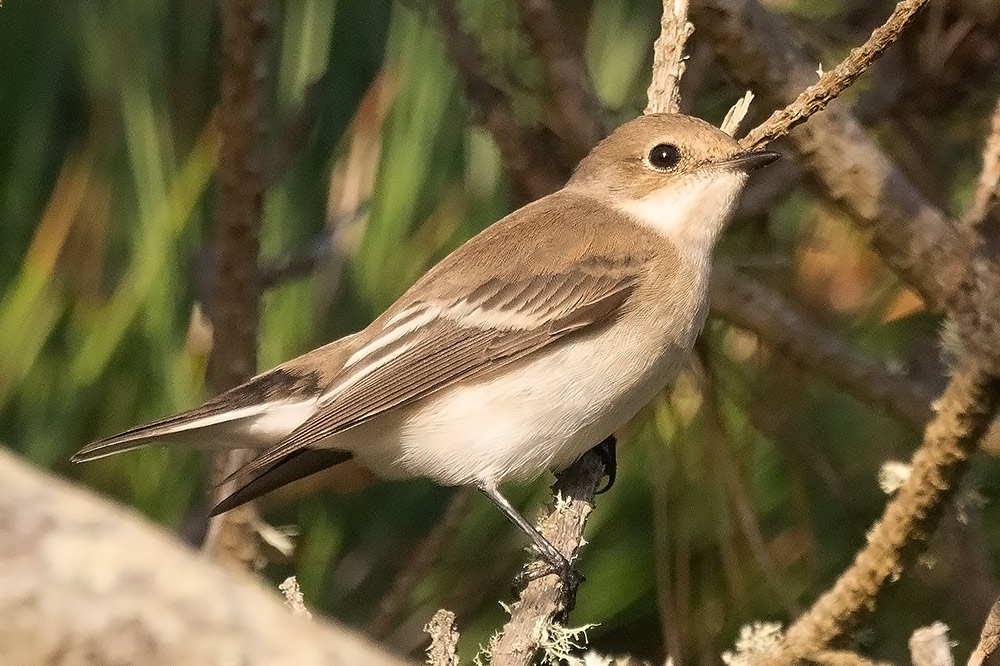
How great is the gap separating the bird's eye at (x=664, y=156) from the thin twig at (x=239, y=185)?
0.80 m

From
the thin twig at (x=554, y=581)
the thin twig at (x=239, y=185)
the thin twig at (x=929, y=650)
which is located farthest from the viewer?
the thin twig at (x=239, y=185)

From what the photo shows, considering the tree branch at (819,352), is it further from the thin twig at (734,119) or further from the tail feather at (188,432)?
the tail feather at (188,432)

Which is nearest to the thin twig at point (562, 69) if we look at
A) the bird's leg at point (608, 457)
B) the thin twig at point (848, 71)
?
the thin twig at point (848, 71)

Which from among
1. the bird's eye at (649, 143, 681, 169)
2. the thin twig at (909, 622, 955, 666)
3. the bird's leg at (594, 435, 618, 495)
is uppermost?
the bird's eye at (649, 143, 681, 169)

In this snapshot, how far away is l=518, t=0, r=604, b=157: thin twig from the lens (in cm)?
271

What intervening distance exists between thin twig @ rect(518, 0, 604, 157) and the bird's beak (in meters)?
0.34

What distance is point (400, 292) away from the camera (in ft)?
10.1

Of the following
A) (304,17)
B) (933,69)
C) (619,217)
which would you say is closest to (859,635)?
(619,217)

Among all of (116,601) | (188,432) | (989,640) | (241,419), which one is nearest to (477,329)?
(241,419)

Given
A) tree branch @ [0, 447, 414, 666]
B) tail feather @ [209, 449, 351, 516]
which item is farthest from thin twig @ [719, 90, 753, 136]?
tree branch @ [0, 447, 414, 666]

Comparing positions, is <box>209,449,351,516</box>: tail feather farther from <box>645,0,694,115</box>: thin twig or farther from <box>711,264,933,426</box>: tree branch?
<box>645,0,694,115</box>: thin twig

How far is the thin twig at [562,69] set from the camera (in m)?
2.71

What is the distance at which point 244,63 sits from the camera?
99.5 inches

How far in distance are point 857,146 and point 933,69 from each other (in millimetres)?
563
